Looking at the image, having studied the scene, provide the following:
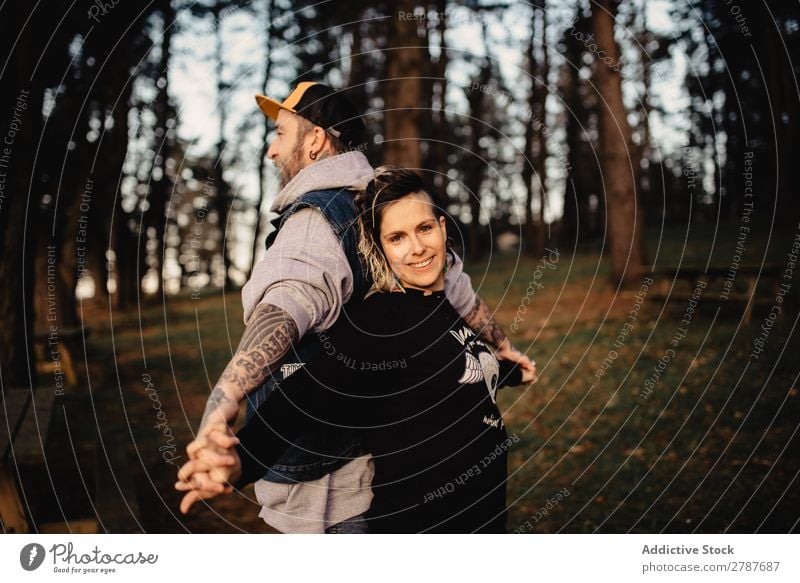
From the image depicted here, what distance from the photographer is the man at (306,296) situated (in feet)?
6.82

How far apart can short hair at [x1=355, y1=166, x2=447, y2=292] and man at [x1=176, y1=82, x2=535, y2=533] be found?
4cm

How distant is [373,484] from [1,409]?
2636 mm

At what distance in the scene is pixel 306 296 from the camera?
2141mm

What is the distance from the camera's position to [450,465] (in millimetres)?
2262

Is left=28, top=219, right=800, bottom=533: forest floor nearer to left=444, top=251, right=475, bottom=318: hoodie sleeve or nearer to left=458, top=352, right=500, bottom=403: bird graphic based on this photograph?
left=444, top=251, right=475, bottom=318: hoodie sleeve

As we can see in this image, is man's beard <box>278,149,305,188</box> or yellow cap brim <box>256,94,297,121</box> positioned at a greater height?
yellow cap brim <box>256,94,297,121</box>

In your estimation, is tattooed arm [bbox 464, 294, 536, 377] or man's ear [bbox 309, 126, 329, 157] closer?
man's ear [bbox 309, 126, 329, 157]

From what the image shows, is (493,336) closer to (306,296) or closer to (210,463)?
(306,296)

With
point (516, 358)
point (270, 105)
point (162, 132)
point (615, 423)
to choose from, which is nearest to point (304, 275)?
point (270, 105)

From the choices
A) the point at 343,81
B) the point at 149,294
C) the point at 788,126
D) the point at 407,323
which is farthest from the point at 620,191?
the point at 149,294

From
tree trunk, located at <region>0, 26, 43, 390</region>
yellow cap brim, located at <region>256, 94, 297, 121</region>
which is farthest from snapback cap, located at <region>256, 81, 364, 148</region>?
tree trunk, located at <region>0, 26, 43, 390</region>

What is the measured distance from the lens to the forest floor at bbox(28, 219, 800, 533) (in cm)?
470

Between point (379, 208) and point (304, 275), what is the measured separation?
1.31 ft
